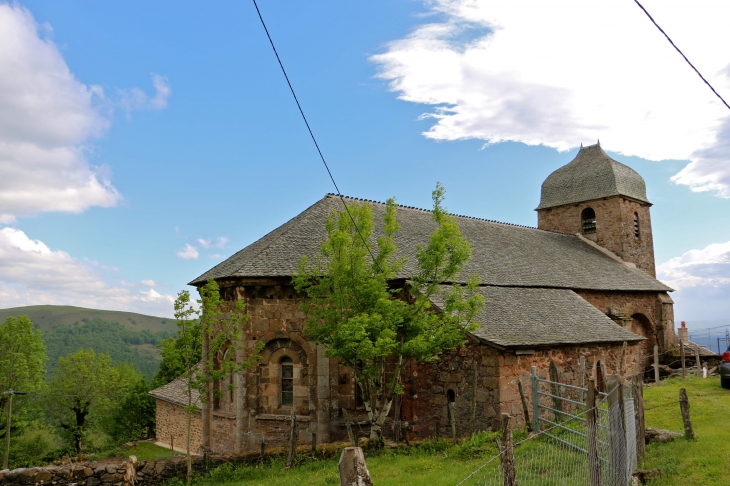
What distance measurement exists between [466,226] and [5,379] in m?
29.4

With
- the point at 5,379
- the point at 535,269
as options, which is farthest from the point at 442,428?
the point at 5,379

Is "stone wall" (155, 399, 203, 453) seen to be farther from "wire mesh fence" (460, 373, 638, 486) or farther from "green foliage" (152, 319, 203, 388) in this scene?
"wire mesh fence" (460, 373, 638, 486)

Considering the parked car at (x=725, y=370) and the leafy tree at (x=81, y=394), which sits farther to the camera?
the leafy tree at (x=81, y=394)

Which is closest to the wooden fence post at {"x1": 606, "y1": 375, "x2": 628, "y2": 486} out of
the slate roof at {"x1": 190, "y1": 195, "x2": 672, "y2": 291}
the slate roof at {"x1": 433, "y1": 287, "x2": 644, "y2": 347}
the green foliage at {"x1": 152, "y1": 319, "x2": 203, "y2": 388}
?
the slate roof at {"x1": 433, "y1": 287, "x2": 644, "y2": 347}

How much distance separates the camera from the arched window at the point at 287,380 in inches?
658

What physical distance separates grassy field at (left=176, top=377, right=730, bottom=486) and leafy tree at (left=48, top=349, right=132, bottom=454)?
30315mm

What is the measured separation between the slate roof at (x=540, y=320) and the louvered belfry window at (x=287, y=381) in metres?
4.78

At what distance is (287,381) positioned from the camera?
661 inches

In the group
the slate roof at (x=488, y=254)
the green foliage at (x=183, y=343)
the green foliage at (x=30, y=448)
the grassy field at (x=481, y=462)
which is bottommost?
the green foliage at (x=30, y=448)

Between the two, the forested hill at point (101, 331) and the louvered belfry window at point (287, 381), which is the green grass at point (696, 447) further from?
the forested hill at point (101, 331)

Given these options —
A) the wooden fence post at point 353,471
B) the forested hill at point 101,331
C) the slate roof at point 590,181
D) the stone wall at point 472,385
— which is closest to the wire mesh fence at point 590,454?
the wooden fence post at point 353,471

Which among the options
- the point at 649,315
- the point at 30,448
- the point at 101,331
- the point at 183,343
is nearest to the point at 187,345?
the point at 183,343

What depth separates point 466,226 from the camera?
25.8m

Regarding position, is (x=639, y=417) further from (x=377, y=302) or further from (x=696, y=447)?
(x=377, y=302)
